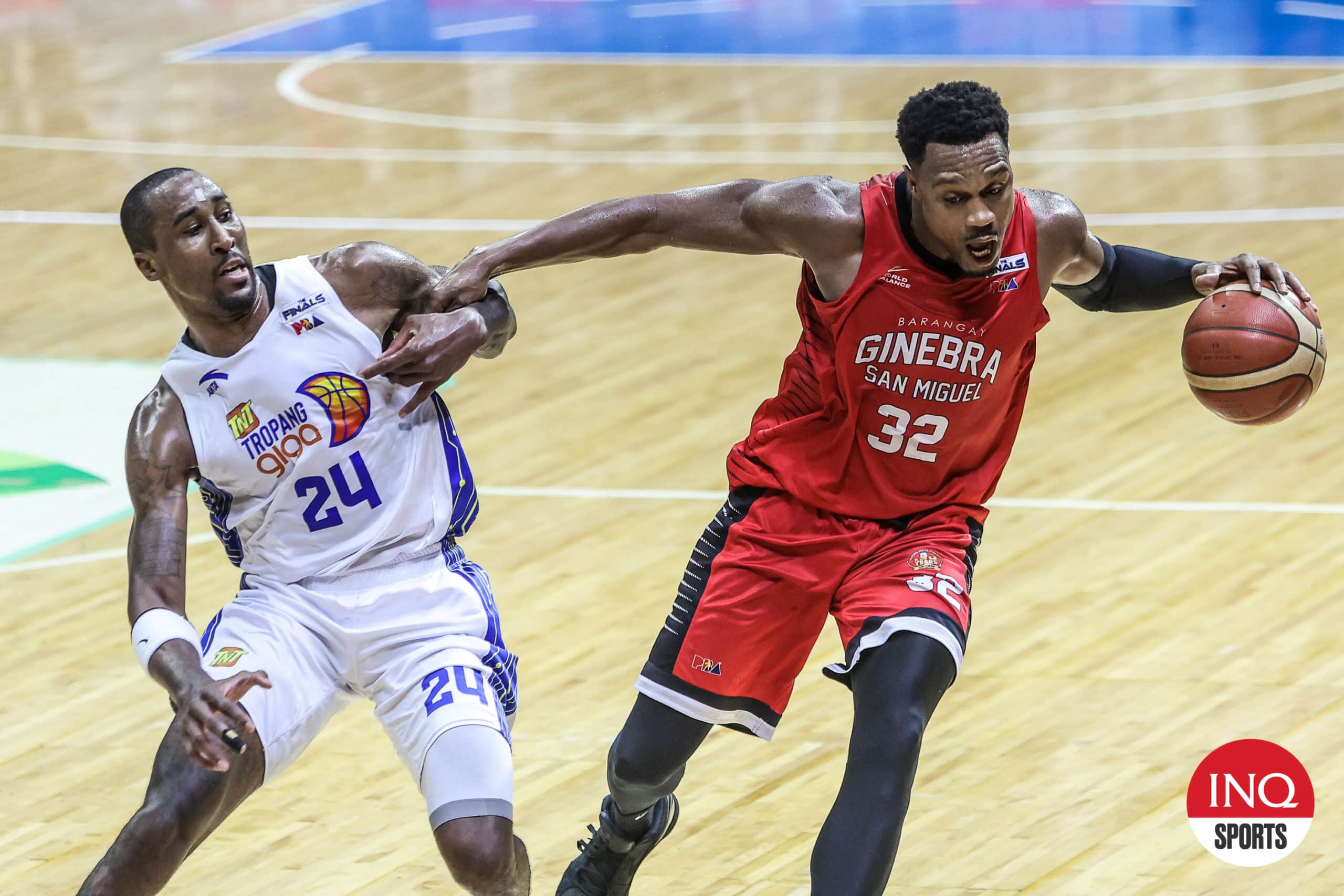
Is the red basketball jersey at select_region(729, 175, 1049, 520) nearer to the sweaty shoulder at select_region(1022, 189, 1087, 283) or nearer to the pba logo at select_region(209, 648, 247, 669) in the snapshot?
the sweaty shoulder at select_region(1022, 189, 1087, 283)

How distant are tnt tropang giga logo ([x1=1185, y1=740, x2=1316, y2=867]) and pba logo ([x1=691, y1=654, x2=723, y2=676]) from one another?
1.58 meters

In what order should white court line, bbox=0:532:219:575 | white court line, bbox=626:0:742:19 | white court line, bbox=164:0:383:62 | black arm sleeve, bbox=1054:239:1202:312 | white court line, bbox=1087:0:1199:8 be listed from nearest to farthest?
black arm sleeve, bbox=1054:239:1202:312, white court line, bbox=0:532:219:575, white court line, bbox=164:0:383:62, white court line, bbox=1087:0:1199:8, white court line, bbox=626:0:742:19

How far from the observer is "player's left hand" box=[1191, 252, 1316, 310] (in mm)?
4695

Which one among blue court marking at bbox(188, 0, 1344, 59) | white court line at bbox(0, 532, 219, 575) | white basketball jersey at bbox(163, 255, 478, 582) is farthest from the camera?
blue court marking at bbox(188, 0, 1344, 59)

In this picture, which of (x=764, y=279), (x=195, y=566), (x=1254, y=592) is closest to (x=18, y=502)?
(x=195, y=566)

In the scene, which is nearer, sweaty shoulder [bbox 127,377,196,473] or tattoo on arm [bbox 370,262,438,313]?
sweaty shoulder [bbox 127,377,196,473]

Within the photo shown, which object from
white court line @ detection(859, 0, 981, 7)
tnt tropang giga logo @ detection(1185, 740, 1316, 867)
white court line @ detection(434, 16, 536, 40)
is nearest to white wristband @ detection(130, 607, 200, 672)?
tnt tropang giga logo @ detection(1185, 740, 1316, 867)

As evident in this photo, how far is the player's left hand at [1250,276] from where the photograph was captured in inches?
185

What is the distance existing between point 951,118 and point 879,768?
1481mm

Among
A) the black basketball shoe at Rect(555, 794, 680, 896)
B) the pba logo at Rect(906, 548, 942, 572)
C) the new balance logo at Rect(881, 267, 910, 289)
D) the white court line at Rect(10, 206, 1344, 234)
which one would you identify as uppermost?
the new balance logo at Rect(881, 267, 910, 289)

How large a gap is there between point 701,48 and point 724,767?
12275 mm

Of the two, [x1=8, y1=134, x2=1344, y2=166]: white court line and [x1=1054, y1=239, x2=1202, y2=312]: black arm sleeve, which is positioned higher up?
[x1=1054, y1=239, x2=1202, y2=312]: black arm sleeve

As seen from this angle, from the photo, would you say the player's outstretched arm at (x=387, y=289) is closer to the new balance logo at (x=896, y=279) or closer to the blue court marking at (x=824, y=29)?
the new balance logo at (x=896, y=279)

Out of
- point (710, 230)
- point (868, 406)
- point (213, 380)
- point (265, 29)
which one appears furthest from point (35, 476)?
point (265, 29)
